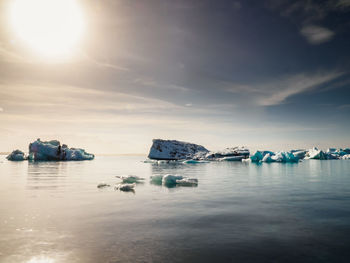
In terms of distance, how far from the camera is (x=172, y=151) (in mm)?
73875

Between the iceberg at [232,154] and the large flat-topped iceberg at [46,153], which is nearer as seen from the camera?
the large flat-topped iceberg at [46,153]

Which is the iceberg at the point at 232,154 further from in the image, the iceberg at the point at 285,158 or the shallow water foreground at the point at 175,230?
the shallow water foreground at the point at 175,230

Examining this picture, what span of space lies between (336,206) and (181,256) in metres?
7.34

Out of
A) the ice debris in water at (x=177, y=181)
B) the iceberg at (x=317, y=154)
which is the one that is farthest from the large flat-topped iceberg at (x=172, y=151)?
the ice debris in water at (x=177, y=181)

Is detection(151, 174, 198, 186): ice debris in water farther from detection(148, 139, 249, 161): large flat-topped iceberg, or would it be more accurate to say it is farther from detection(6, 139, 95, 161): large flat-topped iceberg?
detection(6, 139, 95, 161): large flat-topped iceberg

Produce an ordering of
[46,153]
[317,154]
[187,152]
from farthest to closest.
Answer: [187,152]
[317,154]
[46,153]

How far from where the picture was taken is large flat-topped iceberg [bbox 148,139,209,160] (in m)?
72.2

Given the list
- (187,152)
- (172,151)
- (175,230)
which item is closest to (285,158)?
(187,152)

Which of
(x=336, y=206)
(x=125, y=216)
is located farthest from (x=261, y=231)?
(x=336, y=206)

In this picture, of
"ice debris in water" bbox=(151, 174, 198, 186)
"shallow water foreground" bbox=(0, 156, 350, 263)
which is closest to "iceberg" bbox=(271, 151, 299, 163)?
"ice debris in water" bbox=(151, 174, 198, 186)

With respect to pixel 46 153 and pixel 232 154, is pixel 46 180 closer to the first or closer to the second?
pixel 46 153

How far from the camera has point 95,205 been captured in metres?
9.08

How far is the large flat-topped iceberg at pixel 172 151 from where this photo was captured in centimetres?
7219

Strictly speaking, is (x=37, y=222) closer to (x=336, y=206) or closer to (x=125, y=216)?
(x=125, y=216)
